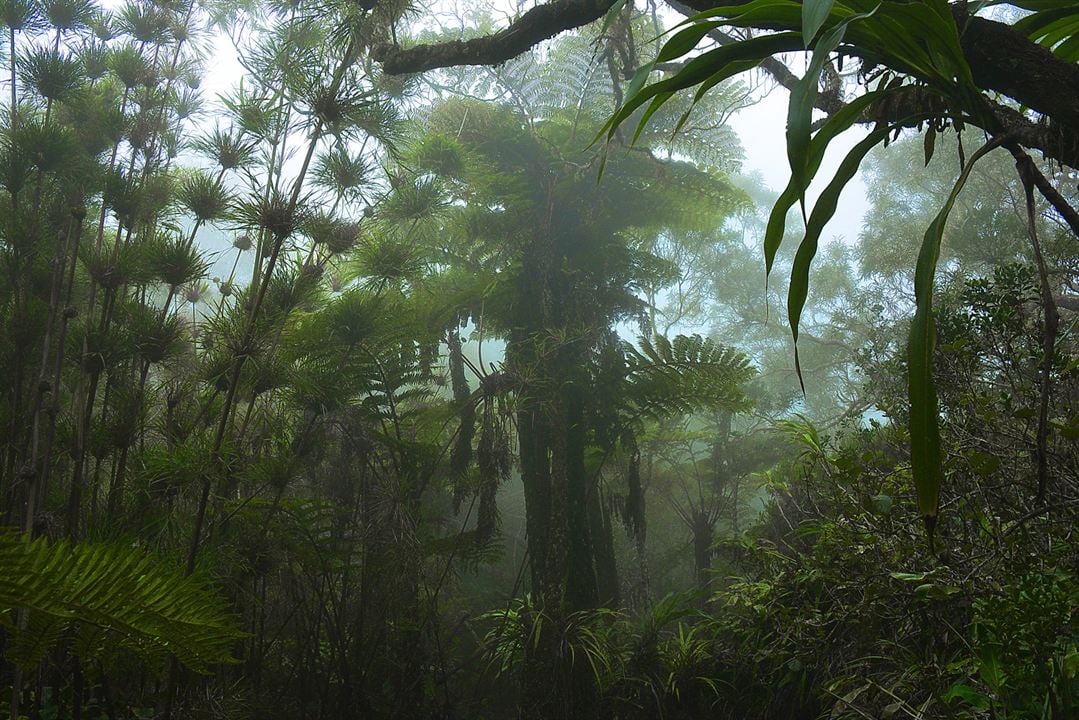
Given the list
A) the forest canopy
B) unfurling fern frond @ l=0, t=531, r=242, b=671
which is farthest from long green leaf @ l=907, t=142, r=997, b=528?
unfurling fern frond @ l=0, t=531, r=242, b=671

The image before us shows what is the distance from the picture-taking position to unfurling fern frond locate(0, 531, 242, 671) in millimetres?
1087

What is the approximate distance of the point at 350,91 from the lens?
9.05 feet

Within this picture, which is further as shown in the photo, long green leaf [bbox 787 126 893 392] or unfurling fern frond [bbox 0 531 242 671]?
unfurling fern frond [bbox 0 531 242 671]

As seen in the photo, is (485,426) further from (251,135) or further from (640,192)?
(640,192)

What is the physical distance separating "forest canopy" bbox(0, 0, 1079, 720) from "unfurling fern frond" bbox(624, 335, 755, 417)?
3 cm

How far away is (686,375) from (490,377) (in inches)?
58.5

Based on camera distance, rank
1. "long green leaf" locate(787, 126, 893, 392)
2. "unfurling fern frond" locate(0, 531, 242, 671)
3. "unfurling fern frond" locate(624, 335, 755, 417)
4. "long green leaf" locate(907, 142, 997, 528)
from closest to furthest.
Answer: "long green leaf" locate(907, 142, 997, 528), "long green leaf" locate(787, 126, 893, 392), "unfurling fern frond" locate(0, 531, 242, 671), "unfurling fern frond" locate(624, 335, 755, 417)

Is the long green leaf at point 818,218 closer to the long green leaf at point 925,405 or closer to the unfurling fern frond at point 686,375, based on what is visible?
the long green leaf at point 925,405

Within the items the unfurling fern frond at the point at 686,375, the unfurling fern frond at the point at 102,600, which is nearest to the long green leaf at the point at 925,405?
the unfurling fern frond at the point at 102,600

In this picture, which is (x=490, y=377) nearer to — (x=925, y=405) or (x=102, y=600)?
(x=102, y=600)

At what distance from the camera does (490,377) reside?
149 inches

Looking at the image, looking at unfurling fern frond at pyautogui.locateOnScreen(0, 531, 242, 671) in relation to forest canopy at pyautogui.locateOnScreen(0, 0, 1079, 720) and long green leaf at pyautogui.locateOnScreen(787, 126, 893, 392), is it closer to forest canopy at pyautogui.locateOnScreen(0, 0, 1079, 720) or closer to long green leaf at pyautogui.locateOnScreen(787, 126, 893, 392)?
forest canopy at pyautogui.locateOnScreen(0, 0, 1079, 720)

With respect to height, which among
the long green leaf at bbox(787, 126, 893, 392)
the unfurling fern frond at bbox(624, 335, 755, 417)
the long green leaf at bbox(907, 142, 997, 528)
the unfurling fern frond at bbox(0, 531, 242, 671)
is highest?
the unfurling fern frond at bbox(624, 335, 755, 417)

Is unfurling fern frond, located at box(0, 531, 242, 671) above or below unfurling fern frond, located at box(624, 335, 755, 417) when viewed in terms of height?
below
